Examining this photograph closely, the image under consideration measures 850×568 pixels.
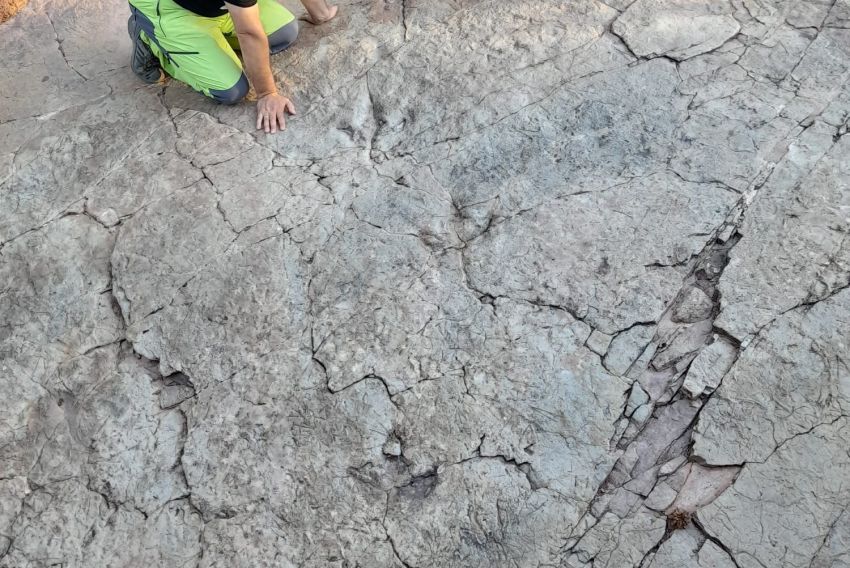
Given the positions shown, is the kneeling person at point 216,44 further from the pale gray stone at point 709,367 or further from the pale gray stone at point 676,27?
the pale gray stone at point 709,367

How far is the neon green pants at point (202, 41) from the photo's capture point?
2582 mm

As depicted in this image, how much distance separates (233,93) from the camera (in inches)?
101

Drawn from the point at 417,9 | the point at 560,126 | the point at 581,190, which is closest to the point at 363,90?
the point at 417,9

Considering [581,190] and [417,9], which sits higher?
[417,9]

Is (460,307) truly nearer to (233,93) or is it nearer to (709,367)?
(709,367)

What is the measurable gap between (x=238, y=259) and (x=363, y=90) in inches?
30.6

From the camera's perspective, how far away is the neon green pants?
8.47ft

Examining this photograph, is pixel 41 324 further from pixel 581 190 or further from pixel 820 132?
pixel 820 132

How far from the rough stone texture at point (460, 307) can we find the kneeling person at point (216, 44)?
0.10 meters

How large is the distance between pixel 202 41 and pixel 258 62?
339 mm

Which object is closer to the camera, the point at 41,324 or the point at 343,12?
the point at 41,324

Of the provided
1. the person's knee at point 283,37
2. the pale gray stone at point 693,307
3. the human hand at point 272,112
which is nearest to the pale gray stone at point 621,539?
the pale gray stone at point 693,307

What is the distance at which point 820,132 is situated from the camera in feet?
6.91

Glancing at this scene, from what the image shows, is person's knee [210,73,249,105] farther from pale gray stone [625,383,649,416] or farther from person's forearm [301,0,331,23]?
pale gray stone [625,383,649,416]
